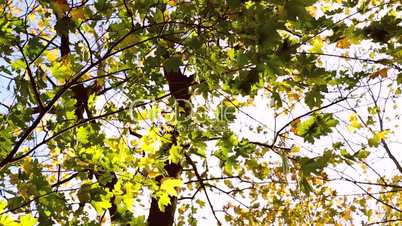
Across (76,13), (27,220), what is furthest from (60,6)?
(27,220)

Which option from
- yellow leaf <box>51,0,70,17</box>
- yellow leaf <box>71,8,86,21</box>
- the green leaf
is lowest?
the green leaf

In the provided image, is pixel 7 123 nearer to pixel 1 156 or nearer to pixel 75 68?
pixel 1 156

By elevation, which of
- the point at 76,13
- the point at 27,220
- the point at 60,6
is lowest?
the point at 27,220

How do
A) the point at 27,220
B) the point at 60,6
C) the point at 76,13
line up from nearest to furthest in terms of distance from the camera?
the point at 27,220 → the point at 60,6 → the point at 76,13

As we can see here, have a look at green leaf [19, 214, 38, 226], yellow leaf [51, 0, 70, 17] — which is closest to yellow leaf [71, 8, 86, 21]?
yellow leaf [51, 0, 70, 17]

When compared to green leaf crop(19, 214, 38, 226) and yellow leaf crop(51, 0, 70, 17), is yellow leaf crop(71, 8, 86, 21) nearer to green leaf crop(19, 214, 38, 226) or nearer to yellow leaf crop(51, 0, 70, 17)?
yellow leaf crop(51, 0, 70, 17)

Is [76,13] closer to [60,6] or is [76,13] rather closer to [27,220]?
[60,6]

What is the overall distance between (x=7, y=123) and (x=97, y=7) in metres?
1.31

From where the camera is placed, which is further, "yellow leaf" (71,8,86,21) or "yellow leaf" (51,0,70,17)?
"yellow leaf" (71,8,86,21)

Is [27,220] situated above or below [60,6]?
below

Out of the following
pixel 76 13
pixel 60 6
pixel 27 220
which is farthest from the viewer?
pixel 76 13

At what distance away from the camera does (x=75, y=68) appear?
313cm

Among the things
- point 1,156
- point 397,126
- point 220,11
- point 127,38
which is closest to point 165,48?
point 127,38

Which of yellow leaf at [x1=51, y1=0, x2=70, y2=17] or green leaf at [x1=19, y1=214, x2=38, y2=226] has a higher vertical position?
yellow leaf at [x1=51, y1=0, x2=70, y2=17]
